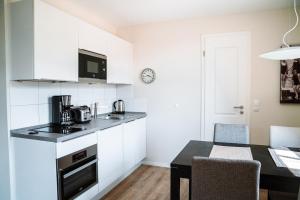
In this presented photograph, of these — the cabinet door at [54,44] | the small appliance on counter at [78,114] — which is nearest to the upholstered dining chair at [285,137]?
the small appliance on counter at [78,114]

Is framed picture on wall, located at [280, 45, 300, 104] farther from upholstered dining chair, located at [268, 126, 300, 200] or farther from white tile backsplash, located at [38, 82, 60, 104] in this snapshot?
white tile backsplash, located at [38, 82, 60, 104]

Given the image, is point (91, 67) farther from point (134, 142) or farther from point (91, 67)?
point (134, 142)

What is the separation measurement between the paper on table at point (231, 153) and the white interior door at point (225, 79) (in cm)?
122

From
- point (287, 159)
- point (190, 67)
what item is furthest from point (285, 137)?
point (190, 67)

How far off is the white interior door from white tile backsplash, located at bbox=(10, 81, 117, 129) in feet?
Answer: 5.78

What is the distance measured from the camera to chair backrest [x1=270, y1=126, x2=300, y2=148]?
93.3 inches

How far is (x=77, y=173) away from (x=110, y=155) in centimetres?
59

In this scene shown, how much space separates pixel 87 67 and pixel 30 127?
0.90 metres

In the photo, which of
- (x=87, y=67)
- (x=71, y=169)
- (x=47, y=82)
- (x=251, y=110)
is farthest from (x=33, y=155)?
(x=251, y=110)

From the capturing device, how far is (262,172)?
1573mm

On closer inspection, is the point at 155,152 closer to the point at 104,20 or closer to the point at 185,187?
the point at 185,187

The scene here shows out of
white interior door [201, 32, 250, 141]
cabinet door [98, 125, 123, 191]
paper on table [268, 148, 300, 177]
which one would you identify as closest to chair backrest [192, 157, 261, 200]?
paper on table [268, 148, 300, 177]

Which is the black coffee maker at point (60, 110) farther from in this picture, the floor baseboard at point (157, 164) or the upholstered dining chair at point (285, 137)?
the upholstered dining chair at point (285, 137)

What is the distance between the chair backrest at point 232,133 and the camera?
2.45 meters
